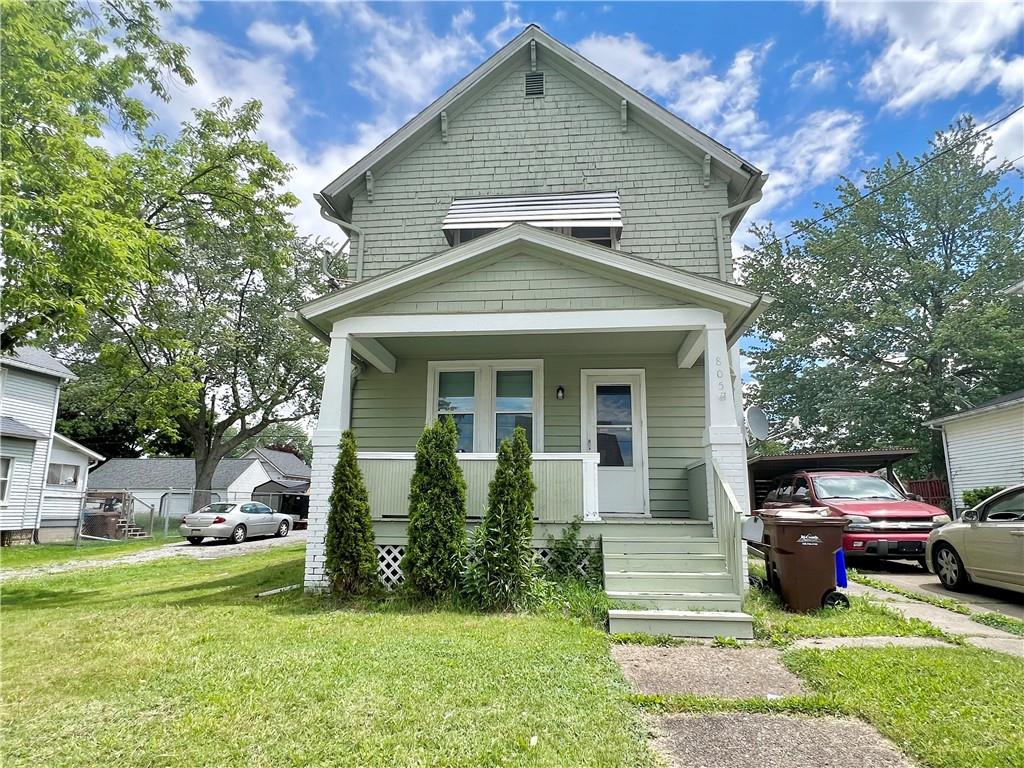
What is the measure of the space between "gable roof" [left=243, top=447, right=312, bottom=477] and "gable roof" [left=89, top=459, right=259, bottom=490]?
84.0 inches

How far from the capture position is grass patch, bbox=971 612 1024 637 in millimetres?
5199

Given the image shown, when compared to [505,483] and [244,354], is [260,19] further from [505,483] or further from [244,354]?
[244,354]

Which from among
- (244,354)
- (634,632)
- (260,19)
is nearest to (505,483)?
(634,632)

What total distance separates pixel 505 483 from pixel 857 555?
6.50m

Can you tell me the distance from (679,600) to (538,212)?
252 inches

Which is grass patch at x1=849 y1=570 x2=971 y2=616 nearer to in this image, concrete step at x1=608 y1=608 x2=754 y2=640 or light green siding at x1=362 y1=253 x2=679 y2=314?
concrete step at x1=608 y1=608 x2=754 y2=640

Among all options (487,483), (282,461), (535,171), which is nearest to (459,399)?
(487,483)

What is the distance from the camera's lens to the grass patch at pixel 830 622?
4.96m

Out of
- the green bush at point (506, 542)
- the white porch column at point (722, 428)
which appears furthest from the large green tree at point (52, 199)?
the white porch column at point (722, 428)

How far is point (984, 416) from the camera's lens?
14.5 metres

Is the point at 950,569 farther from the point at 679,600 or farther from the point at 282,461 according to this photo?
the point at 282,461

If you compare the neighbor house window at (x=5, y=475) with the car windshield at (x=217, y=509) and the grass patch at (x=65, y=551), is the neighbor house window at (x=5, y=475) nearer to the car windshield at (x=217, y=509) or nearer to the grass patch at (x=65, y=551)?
the grass patch at (x=65, y=551)

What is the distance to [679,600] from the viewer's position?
213 inches

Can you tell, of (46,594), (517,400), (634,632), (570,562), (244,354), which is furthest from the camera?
(244,354)
